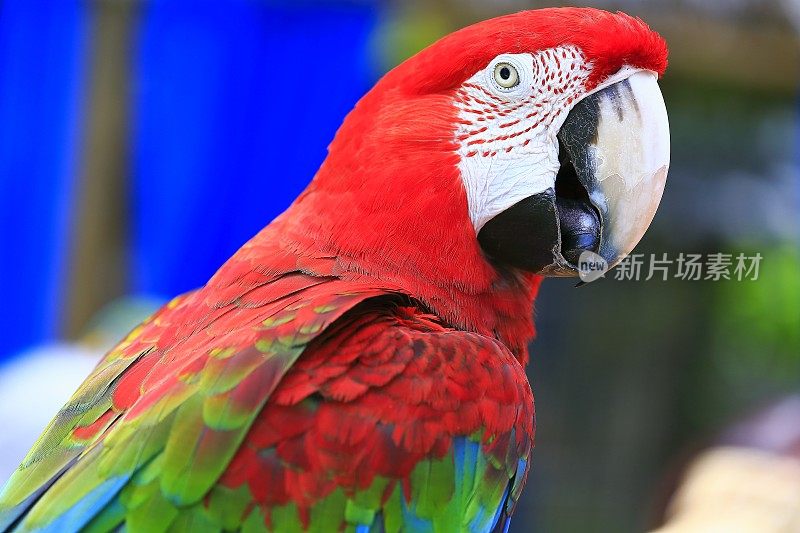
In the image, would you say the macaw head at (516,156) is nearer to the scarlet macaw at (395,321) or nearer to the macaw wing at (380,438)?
the scarlet macaw at (395,321)

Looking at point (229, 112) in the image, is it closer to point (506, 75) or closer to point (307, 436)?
point (506, 75)

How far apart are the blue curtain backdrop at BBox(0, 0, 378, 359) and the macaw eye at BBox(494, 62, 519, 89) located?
4.26ft

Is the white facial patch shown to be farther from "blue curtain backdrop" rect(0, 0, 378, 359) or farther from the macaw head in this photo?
"blue curtain backdrop" rect(0, 0, 378, 359)

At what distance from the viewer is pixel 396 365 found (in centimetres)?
107

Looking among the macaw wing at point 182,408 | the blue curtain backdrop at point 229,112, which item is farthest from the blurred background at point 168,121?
the macaw wing at point 182,408

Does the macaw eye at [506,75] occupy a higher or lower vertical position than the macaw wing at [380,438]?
higher

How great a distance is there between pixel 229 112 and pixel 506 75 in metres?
1.42

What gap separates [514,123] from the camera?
1.26 m

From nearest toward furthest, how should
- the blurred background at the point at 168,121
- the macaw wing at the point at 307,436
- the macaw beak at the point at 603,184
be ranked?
the macaw wing at the point at 307,436, the macaw beak at the point at 603,184, the blurred background at the point at 168,121

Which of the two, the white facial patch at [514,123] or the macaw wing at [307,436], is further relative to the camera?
the white facial patch at [514,123]

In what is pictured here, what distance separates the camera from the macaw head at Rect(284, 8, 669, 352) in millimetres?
1225

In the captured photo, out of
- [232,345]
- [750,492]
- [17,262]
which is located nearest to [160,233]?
[17,262]

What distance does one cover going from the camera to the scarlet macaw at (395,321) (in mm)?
1023

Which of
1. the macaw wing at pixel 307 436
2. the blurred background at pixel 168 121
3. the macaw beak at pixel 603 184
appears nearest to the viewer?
the macaw wing at pixel 307 436
